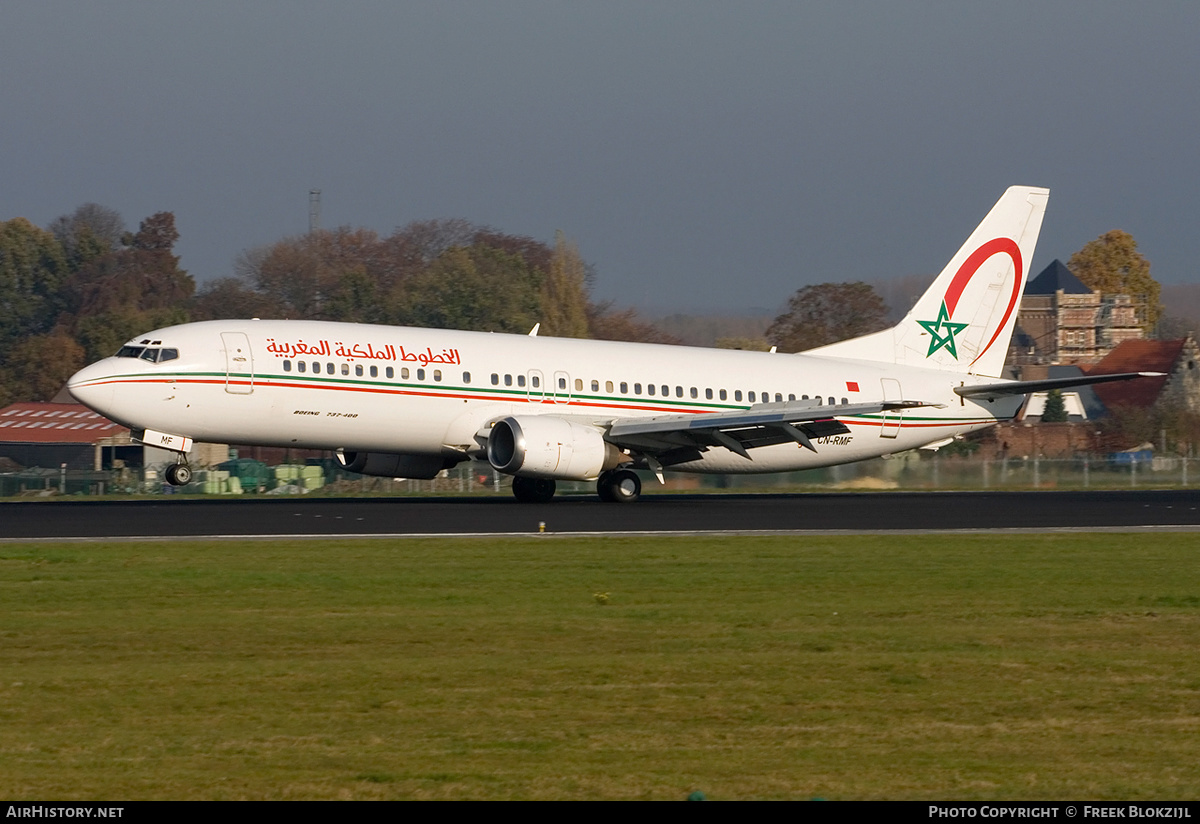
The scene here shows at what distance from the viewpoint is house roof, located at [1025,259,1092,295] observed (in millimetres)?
144350

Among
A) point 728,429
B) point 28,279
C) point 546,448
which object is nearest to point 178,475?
point 546,448

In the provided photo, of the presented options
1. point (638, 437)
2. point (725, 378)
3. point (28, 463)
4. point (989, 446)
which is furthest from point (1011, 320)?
point (28, 463)

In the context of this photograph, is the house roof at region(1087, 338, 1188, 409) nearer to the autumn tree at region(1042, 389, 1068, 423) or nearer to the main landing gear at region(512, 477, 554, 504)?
the autumn tree at region(1042, 389, 1068, 423)

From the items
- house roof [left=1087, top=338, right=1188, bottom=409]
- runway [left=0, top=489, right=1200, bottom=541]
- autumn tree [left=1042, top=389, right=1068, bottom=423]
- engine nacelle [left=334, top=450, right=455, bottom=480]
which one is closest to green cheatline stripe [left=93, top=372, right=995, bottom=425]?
engine nacelle [left=334, top=450, right=455, bottom=480]

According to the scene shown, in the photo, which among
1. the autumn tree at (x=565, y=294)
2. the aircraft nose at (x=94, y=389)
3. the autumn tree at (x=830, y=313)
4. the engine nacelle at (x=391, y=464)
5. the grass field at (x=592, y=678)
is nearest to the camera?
the grass field at (x=592, y=678)

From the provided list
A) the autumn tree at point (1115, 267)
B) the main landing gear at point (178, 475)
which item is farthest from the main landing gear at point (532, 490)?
the autumn tree at point (1115, 267)

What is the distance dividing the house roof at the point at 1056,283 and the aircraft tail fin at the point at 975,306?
10632cm

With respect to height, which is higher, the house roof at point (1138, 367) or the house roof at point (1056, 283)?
the house roof at point (1056, 283)

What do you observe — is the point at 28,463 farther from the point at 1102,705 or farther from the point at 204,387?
the point at 1102,705

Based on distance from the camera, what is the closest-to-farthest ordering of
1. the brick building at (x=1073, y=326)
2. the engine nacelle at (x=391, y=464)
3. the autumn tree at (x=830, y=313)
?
the engine nacelle at (x=391, y=464)
the autumn tree at (x=830, y=313)
the brick building at (x=1073, y=326)

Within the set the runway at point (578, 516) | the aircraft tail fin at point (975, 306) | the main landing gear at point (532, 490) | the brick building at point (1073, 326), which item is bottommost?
the runway at point (578, 516)

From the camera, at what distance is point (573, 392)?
33.8 m

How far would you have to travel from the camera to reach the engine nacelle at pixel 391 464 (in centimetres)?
3397

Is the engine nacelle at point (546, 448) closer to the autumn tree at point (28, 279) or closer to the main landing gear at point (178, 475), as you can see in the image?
the main landing gear at point (178, 475)
